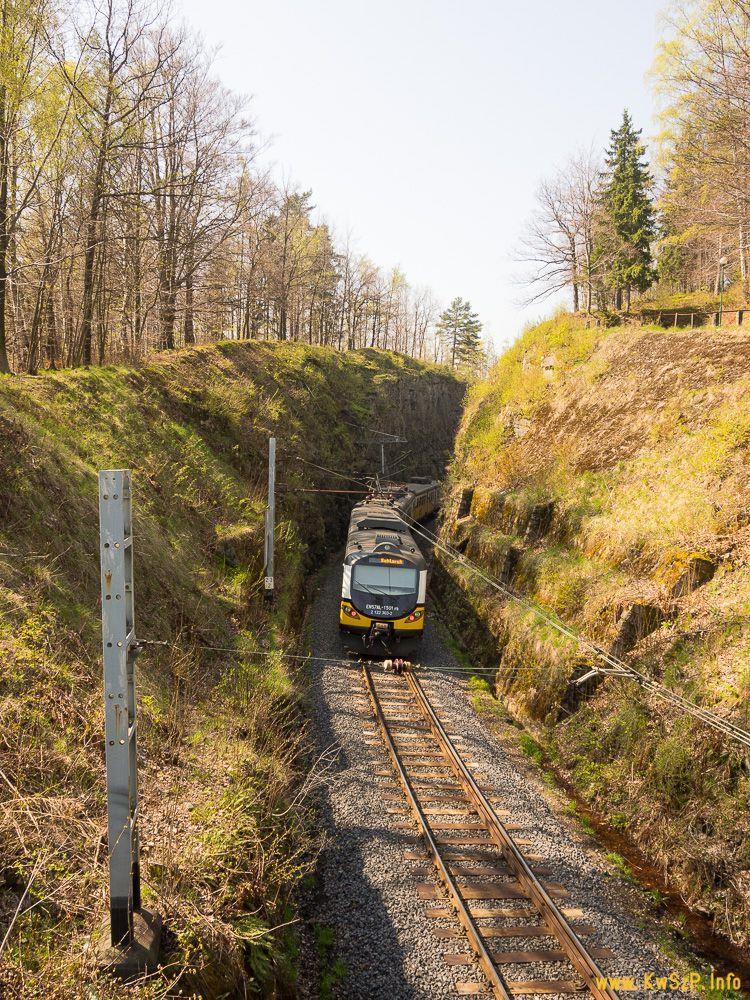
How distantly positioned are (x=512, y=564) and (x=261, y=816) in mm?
10972

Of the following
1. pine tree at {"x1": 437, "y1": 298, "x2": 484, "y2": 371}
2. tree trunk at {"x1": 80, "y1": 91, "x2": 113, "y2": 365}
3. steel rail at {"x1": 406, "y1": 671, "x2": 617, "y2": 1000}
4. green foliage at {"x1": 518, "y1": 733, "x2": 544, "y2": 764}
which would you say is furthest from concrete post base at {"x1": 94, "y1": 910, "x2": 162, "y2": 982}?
pine tree at {"x1": 437, "y1": 298, "x2": 484, "y2": 371}

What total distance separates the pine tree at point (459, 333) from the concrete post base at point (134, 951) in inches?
2849

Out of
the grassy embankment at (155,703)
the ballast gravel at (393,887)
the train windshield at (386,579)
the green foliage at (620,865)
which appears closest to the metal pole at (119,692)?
the grassy embankment at (155,703)

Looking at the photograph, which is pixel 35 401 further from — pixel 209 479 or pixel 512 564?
pixel 512 564

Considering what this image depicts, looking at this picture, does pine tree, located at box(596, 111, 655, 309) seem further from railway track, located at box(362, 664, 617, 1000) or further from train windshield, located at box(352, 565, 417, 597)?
railway track, located at box(362, 664, 617, 1000)

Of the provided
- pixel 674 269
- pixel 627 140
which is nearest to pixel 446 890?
pixel 627 140

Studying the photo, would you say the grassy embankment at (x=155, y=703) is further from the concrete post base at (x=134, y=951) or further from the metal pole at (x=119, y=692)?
the metal pole at (x=119, y=692)

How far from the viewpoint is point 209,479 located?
60.2 ft

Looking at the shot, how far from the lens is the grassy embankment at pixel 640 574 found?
8.13 meters

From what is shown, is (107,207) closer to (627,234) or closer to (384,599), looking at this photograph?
(384,599)

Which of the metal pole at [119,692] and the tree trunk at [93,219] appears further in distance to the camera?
the tree trunk at [93,219]

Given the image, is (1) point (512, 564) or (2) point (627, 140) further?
(2) point (627, 140)

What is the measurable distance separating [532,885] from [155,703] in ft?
19.9

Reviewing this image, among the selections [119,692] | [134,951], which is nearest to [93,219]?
[119,692]
